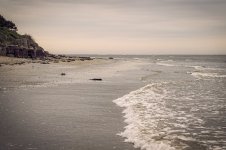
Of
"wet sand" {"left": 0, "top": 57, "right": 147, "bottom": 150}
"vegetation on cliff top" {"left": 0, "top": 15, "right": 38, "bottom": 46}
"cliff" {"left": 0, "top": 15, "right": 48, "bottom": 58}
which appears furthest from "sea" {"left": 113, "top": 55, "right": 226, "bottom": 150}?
"vegetation on cliff top" {"left": 0, "top": 15, "right": 38, "bottom": 46}

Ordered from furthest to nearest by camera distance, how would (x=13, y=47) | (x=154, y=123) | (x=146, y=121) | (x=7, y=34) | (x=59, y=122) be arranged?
(x=7, y=34), (x=13, y=47), (x=146, y=121), (x=154, y=123), (x=59, y=122)

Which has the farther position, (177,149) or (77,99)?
(77,99)

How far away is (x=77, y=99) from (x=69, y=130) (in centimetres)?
749

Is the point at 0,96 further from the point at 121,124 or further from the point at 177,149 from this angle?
the point at 177,149

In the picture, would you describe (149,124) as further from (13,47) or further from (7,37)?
(7,37)

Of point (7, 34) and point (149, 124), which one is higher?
point (7, 34)

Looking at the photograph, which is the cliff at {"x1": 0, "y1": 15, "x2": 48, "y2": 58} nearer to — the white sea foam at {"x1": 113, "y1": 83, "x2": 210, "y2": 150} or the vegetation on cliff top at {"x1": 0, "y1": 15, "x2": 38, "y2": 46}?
the vegetation on cliff top at {"x1": 0, "y1": 15, "x2": 38, "y2": 46}

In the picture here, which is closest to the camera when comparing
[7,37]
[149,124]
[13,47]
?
[149,124]

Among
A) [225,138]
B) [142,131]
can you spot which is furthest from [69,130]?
[225,138]

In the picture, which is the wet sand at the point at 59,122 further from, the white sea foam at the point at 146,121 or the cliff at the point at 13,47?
the cliff at the point at 13,47

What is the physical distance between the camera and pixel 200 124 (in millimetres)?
13312

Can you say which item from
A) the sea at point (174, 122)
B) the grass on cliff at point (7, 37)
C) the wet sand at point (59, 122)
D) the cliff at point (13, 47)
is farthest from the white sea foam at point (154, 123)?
the grass on cliff at point (7, 37)

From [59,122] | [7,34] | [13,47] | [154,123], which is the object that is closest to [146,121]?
[154,123]

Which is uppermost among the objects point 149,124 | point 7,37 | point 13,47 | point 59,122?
point 7,37
